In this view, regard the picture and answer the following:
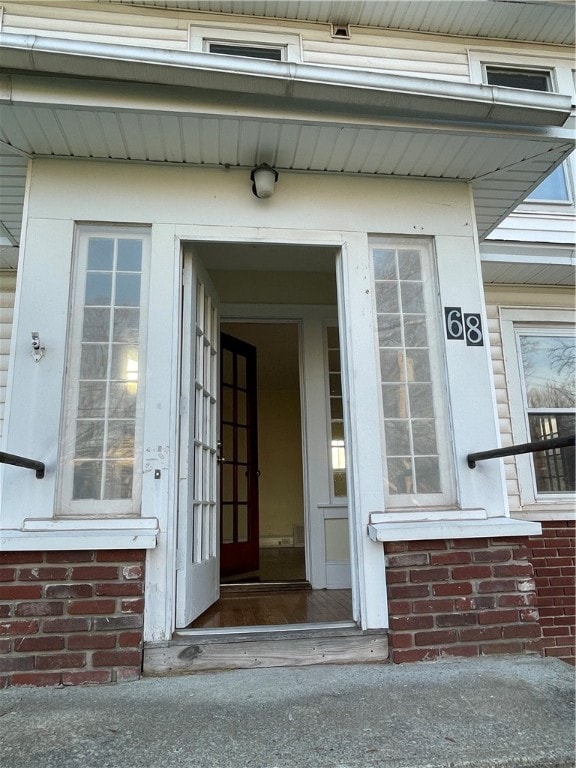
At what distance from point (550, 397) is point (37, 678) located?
3.93 metres

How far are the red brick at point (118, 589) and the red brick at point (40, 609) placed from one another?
17 centimetres

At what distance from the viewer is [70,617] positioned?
2113 mm

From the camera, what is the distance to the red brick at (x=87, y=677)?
2.07 m

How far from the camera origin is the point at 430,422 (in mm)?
2621

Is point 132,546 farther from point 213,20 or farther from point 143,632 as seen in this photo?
point 213,20

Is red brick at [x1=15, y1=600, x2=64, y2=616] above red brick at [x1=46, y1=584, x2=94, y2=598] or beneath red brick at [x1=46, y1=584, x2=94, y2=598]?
beneath

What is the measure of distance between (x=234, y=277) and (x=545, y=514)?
3015 mm

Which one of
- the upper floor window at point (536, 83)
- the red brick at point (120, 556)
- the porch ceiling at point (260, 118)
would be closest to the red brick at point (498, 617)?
the red brick at point (120, 556)

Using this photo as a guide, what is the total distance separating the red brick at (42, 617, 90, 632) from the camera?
6.88ft

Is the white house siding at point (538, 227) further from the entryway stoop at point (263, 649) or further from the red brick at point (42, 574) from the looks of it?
the red brick at point (42, 574)

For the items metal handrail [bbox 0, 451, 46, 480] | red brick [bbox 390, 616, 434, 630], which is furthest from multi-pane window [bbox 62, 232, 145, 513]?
red brick [bbox 390, 616, 434, 630]

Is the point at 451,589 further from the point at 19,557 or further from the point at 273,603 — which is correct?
the point at 19,557

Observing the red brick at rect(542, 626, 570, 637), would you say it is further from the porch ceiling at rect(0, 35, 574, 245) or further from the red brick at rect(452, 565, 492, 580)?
the porch ceiling at rect(0, 35, 574, 245)

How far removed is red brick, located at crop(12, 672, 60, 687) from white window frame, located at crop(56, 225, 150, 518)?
Result: 0.65 m
